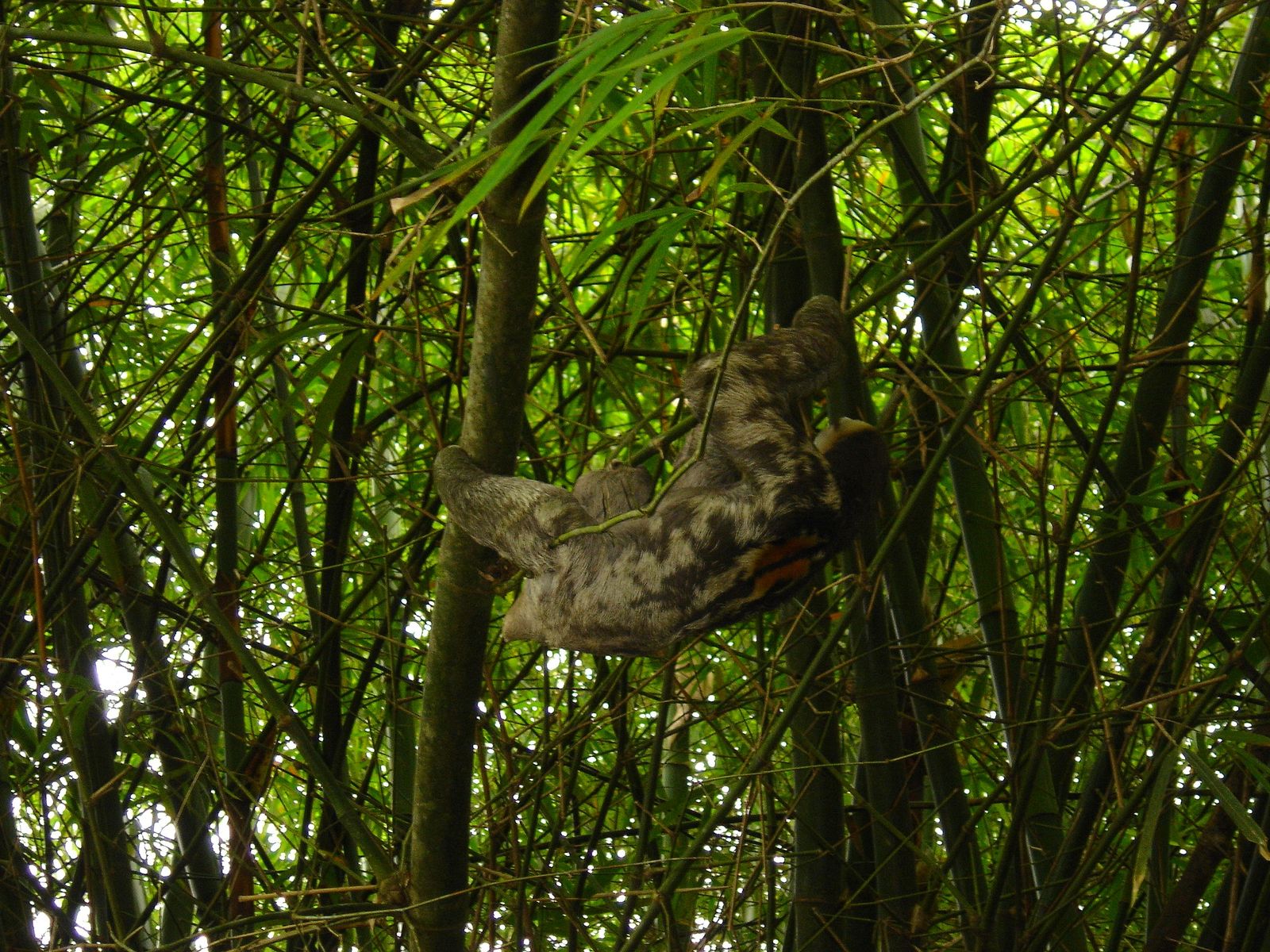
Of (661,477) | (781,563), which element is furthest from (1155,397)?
(661,477)

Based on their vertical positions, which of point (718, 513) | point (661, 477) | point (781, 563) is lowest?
point (781, 563)

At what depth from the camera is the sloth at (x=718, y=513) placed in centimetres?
182

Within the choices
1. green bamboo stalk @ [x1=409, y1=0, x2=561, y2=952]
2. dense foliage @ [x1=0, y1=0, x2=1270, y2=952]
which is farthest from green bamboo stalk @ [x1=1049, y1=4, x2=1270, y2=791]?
green bamboo stalk @ [x1=409, y1=0, x2=561, y2=952]

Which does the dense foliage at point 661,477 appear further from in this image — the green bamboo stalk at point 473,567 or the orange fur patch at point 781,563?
the orange fur patch at point 781,563

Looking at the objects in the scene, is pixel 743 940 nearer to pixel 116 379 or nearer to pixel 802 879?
pixel 802 879

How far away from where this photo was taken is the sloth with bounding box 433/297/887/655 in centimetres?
182

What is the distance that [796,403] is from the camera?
1.99 metres

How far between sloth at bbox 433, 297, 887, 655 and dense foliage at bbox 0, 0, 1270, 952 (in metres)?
0.08

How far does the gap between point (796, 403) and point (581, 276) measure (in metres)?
0.61

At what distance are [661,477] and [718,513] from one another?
0.37 metres

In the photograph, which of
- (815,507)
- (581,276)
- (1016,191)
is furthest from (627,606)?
(1016,191)

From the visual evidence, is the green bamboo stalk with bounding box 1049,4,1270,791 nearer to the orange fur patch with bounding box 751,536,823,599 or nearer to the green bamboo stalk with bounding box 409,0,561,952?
the orange fur patch with bounding box 751,536,823,599

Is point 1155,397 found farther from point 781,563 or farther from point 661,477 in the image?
point 661,477

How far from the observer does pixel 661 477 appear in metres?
2.28
